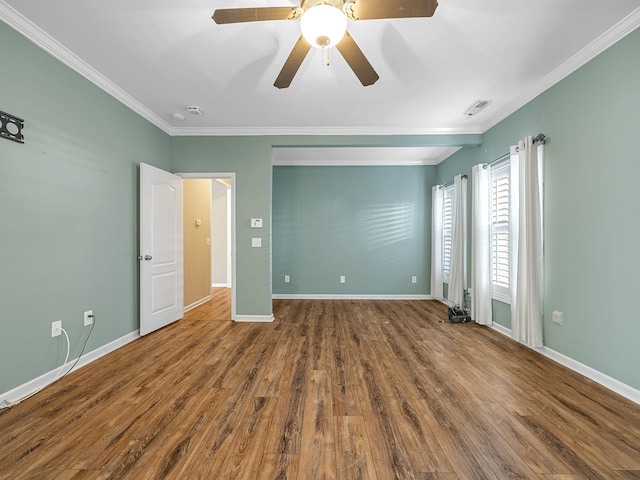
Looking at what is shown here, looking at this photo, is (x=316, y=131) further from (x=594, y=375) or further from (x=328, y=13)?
(x=594, y=375)

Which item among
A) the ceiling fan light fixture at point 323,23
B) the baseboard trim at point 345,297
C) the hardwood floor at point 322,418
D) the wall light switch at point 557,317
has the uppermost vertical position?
the ceiling fan light fixture at point 323,23

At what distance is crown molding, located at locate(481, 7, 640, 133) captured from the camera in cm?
198

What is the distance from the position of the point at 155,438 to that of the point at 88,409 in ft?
2.27

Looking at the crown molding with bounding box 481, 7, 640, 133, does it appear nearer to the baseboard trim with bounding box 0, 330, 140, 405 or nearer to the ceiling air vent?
the ceiling air vent

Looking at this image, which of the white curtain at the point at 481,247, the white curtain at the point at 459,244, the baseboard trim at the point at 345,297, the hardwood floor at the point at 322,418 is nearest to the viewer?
the hardwood floor at the point at 322,418

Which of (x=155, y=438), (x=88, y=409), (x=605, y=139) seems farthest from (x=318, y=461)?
(x=605, y=139)

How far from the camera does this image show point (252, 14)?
1500 mm

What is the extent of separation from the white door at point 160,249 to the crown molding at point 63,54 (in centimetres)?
71

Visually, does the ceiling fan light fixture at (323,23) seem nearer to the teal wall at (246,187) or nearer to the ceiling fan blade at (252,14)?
the ceiling fan blade at (252,14)

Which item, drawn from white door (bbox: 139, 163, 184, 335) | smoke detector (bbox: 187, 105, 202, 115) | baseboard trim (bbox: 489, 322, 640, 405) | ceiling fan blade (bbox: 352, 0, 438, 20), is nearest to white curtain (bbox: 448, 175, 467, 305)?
baseboard trim (bbox: 489, 322, 640, 405)

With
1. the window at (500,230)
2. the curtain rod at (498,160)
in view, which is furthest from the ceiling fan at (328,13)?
the window at (500,230)

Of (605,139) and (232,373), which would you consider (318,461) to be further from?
(605,139)

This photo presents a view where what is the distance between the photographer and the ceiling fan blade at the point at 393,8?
1.40m

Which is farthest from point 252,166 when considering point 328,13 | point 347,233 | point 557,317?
point 557,317
